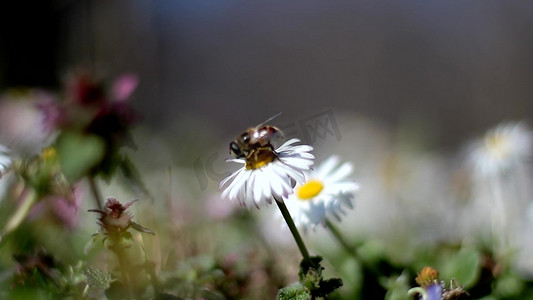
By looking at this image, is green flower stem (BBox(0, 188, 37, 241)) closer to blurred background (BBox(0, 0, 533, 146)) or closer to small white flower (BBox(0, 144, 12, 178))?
small white flower (BBox(0, 144, 12, 178))

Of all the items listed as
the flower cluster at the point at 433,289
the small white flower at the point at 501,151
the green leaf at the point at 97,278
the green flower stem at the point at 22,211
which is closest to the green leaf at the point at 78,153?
the green flower stem at the point at 22,211

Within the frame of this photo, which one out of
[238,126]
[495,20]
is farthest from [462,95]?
[238,126]

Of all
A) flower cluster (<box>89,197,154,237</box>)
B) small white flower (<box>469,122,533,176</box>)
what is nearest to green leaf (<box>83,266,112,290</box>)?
flower cluster (<box>89,197,154,237</box>)

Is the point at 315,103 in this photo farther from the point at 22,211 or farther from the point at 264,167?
the point at 264,167

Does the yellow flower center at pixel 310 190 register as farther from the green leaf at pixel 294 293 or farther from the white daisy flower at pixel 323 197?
the green leaf at pixel 294 293

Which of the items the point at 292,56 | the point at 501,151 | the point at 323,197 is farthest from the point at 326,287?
the point at 292,56
